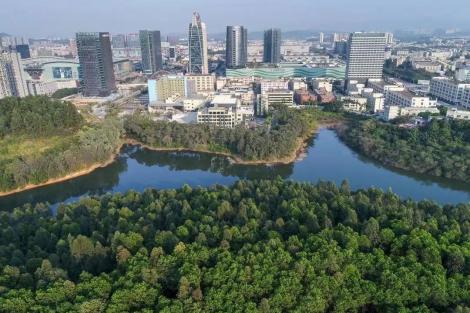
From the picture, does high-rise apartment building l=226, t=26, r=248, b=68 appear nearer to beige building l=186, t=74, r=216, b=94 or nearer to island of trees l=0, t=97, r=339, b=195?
beige building l=186, t=74, r=216, b=94

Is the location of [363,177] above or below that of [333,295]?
below

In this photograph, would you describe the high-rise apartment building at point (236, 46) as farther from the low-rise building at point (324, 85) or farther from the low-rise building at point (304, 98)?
the low-rise building at point (304, 98)

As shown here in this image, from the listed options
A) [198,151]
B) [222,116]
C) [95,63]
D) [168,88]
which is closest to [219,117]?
[222,116]

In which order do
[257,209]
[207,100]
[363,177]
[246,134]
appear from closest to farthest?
[257,209], [363,177], [246,134], [207,100]

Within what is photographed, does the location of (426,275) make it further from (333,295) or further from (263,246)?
(263,246)

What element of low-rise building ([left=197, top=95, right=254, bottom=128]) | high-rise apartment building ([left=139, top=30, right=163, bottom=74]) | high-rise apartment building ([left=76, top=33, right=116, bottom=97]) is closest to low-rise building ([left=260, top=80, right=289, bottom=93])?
low-rise building ([left=197, top=95, right=254, bottom=128])

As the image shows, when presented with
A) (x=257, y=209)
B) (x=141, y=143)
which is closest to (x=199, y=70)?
(x=141, y=143)
